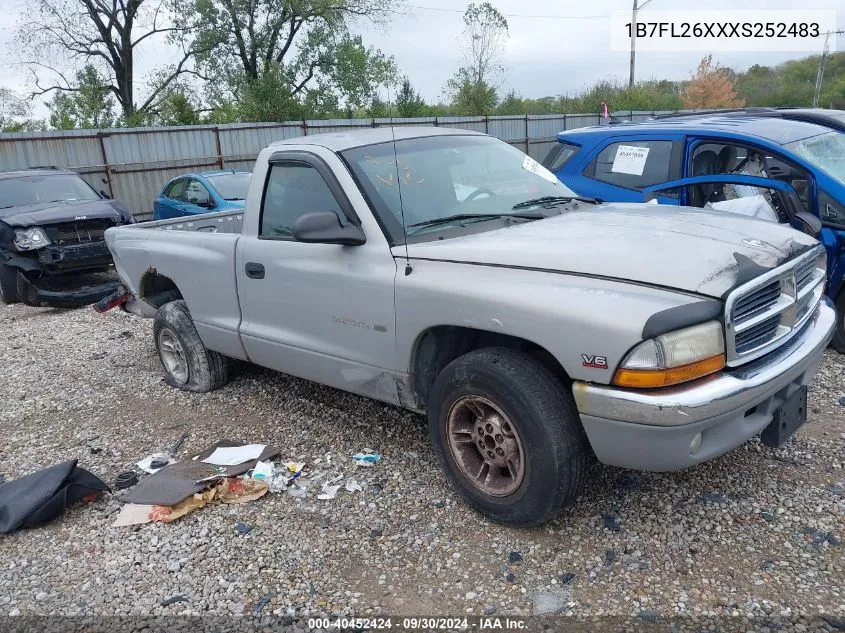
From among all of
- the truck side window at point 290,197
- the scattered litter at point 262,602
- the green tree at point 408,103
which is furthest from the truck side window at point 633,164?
the green tree at point 408,103

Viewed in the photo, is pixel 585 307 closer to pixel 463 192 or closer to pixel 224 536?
pixel 463 192

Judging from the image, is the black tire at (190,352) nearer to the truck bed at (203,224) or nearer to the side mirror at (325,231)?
the truck bed at (203,224)

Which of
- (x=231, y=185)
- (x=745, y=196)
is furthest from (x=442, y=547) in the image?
(x=231, y=185)

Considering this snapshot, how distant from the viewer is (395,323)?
11.3 feet

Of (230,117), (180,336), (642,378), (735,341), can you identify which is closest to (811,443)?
(735,341)

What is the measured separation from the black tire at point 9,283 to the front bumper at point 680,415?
8.80 m

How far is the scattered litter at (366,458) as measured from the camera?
13.1ft

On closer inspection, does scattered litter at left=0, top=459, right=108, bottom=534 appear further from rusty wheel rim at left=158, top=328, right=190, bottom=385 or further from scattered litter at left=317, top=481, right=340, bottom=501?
rusty wheel rim at left=158, top=328, right=190, bottom=385

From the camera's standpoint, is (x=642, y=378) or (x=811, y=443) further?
(x=811, y=443)

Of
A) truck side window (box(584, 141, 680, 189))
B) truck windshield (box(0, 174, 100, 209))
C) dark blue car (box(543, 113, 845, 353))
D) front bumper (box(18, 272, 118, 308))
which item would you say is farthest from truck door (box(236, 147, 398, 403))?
truck windshield (box(0, 174, 100, 209))

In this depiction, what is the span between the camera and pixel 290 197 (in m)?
4.15

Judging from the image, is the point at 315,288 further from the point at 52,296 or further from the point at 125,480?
the point at 52,296

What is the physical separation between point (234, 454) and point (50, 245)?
6.35 m

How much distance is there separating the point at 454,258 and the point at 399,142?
1209 millimetres
